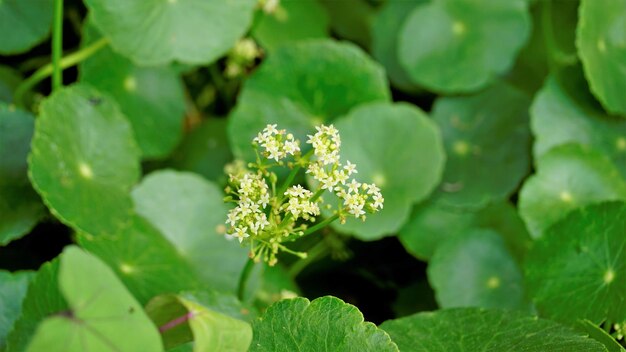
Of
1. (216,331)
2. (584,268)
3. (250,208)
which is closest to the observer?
(216,331)

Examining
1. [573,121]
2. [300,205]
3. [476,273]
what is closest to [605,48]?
[573,121]

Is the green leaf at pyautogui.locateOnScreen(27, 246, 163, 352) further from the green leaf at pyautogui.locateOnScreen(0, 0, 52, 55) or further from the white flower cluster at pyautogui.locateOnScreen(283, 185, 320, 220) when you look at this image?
the green leaf at pyautogui.locateOnScreen(0, 0, 52, 55)

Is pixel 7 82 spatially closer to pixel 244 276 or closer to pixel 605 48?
pixel 244 276

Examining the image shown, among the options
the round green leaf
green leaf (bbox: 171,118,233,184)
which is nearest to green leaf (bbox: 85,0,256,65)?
the round green leaf

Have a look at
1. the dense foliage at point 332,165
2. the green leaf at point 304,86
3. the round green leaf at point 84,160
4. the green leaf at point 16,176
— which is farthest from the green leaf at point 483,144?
the green leaf at point 16,176

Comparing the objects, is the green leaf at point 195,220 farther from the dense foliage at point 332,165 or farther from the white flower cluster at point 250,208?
the white flower cluster at point 250,208

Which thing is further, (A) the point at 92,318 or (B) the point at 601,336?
(B) the point at 601,336
